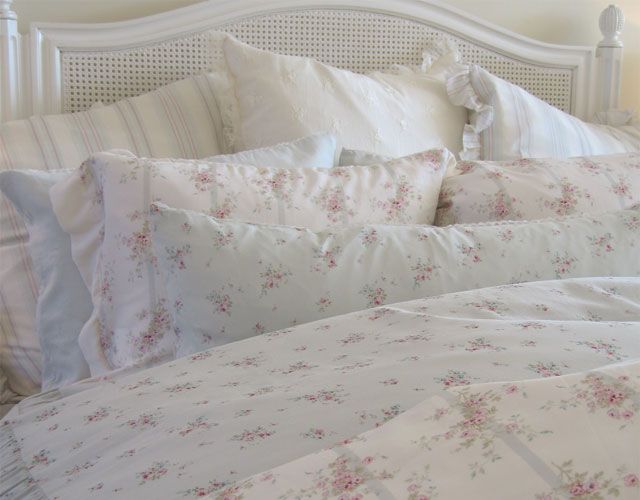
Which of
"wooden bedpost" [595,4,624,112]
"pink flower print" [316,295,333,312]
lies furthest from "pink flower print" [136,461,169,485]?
"wooden bedpost" [595,4,624,112]

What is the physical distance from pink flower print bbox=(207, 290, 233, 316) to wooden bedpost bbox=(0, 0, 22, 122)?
89 centimetres

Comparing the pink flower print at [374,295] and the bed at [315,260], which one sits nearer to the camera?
the bed at [315,260]

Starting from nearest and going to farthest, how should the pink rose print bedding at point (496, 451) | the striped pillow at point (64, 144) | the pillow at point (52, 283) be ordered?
the pink rose print bedding at point (496, 451)
the pillow at point (52, 283)
the striped pillow at point (64, 144)

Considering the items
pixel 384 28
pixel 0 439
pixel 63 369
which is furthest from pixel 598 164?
pixel 0 439

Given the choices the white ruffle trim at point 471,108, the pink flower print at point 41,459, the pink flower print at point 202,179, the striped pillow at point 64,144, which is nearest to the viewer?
the pink flower print at point 41,459

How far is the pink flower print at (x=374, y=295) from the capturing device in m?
1.07

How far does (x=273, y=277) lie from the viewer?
105 centimetres

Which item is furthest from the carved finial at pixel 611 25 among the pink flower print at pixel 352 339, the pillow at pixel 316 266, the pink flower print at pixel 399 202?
the pink flower print at pixel 352 339

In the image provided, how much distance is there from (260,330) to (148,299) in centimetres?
20

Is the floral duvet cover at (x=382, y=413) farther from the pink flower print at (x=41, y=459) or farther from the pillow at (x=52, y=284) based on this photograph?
the pillow at (x=52, y=284)

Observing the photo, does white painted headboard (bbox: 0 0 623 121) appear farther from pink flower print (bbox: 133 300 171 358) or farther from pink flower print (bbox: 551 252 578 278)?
pink flower print (bbox: 551 252 578 278)

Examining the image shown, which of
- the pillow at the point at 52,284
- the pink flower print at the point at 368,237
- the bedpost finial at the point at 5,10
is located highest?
the bedpost finial at the point at 5,10

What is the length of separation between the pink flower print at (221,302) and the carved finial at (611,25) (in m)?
1.59

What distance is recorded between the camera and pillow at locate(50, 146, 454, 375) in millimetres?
1168
